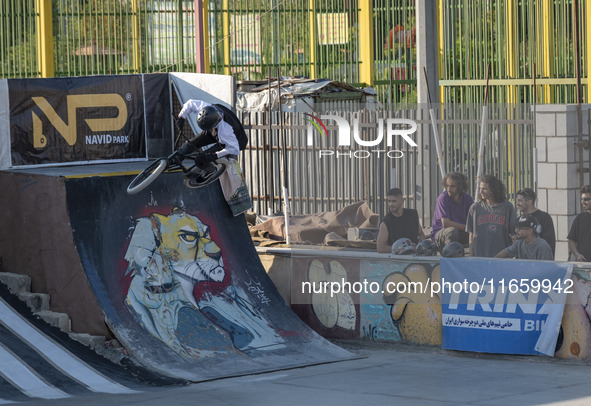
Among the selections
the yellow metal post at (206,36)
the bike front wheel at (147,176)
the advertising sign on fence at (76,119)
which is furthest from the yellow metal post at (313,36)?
the bike front wheel at (147,176)

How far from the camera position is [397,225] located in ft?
42.6

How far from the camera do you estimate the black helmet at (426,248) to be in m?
12.7

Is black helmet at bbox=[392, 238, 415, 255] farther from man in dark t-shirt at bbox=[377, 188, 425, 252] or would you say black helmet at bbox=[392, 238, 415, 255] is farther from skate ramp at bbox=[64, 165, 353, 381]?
skate ramp at bbox=[64, 165, 353, 381]

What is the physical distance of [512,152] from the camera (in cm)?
1220

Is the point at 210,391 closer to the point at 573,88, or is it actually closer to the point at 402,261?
the point at 402,261

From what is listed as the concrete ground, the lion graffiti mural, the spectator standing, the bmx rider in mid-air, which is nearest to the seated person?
the spectator standing

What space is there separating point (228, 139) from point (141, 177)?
120 centimetres

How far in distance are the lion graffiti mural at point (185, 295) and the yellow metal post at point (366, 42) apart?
528 inches

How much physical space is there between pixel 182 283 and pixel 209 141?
1.90 meters

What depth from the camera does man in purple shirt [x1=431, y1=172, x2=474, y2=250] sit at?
40.5 ft

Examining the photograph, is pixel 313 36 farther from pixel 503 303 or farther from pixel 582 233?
pixel 582 233

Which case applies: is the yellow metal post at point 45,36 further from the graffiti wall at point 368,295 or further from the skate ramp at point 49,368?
the skate ramp at point 49,368

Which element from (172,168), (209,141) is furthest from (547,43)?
(172,168)

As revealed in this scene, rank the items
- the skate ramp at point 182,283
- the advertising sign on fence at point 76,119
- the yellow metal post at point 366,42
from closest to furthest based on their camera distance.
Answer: the skate ramp at point 182,283 < the advertising sign on fence at point 76,119 < the yellow metal post at point 366,42
